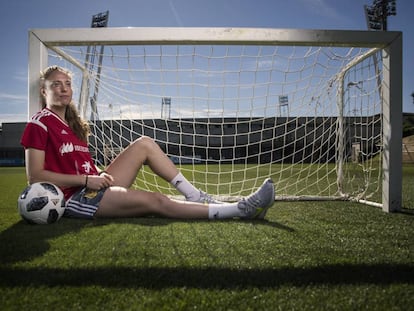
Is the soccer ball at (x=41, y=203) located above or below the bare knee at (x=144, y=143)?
below

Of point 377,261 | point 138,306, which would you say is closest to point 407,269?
point 377,261

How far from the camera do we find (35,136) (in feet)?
7.54

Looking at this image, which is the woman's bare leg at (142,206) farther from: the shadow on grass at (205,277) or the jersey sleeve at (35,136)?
the shadow on grass at (205,277)

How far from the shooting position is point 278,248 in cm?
181

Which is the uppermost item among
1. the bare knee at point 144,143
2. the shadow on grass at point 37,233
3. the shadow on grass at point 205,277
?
the bare knee at point 144,143

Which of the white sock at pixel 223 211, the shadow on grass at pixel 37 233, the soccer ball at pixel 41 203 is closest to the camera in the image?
the shadow on grass at pixel 37 233

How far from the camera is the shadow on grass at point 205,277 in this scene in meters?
1.30

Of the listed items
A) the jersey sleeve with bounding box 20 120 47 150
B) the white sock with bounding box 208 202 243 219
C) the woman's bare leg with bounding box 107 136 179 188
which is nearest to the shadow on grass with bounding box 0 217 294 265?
the white sock with bounding box 208 202 243 219

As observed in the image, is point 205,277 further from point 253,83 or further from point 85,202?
point 253,83

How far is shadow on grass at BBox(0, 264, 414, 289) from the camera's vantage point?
51.3 inches

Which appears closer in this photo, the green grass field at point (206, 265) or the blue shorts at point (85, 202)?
the green grass field at point (206, 265)

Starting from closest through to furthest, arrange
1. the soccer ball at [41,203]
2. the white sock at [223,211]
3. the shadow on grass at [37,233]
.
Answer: the shadow on grass at [37,233], the soccer ball at [41,203], the white sock at [223,211]

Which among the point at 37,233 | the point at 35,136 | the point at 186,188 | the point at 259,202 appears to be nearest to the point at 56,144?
the point at 35,136

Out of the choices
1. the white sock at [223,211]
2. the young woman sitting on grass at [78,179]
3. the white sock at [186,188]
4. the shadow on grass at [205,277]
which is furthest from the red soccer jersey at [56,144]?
the shadow on grass at [205,277]
